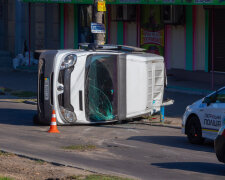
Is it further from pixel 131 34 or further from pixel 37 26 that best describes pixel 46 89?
pixel 37 26

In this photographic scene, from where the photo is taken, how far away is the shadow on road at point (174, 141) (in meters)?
13.0

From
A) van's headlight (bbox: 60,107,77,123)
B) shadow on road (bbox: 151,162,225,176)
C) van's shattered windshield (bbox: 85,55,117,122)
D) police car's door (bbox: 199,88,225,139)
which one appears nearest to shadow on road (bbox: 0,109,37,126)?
van's headlight (bbox: 60,107,77,123)

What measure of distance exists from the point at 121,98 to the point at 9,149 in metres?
4.80

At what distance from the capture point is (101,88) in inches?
636

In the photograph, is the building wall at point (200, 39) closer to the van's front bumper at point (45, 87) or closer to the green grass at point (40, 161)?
the van's front bumper at point (45, 87)

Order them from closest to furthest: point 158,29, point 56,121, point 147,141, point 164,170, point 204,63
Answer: point 164,170
point 147,141
point 56,121
point 204,63
point 158,29

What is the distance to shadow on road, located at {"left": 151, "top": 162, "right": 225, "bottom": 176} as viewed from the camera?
1026 cm

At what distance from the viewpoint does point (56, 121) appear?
15672mm

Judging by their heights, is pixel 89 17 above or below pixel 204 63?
above

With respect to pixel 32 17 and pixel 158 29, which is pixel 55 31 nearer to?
pixel 32 17

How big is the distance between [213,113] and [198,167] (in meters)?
2.50

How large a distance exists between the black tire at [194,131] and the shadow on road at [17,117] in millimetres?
5015

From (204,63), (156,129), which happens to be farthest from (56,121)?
(204,63)

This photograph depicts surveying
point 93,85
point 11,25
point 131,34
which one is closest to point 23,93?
point 131,34
